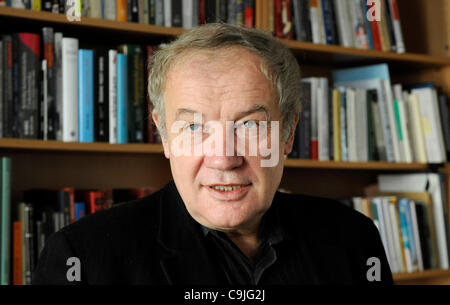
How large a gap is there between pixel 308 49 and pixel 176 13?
0.51m

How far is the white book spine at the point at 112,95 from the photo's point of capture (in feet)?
5.59

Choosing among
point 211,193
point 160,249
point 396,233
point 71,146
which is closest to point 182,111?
point 211,193

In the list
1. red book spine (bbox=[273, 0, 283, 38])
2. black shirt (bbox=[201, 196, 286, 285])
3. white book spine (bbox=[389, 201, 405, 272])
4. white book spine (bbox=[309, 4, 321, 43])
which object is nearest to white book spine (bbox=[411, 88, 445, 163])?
white book spine (bbox=[389, 201, 405, 272])

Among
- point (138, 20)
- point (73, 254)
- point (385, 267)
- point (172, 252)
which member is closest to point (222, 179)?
point (172, 252)

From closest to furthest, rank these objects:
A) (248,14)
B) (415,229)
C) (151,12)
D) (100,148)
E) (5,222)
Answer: (5,222)
(100,148)
(151,12)
(248,14)
(415,229)

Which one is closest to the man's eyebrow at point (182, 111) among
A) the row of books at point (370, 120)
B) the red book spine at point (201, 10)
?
the red book spine at point (201, 10)

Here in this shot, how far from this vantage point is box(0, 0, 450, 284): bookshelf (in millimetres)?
1687

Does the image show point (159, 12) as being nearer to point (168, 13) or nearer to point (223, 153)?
point (168, 13)

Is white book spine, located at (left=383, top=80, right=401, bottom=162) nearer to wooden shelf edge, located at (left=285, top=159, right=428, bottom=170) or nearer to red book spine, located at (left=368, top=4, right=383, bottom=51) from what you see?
wooden shelf edge, located at (left=285, top=159, right=428, bottom=170)

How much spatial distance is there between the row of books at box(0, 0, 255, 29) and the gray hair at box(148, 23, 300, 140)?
646mm

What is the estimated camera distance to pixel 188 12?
6.06 feet

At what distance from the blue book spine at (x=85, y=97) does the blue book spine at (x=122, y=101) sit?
0.08m
